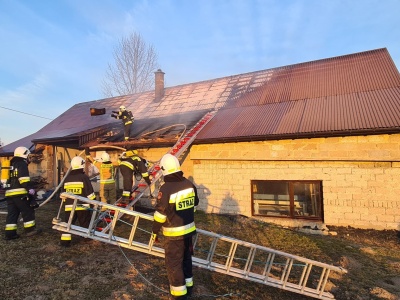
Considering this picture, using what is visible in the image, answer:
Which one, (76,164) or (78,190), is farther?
(76,164)

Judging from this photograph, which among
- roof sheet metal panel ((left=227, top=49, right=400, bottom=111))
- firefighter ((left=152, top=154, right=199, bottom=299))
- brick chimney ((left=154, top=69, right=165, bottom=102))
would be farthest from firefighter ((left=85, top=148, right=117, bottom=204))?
brick chimney ((left=154, top=69, right=165, bottom=102))

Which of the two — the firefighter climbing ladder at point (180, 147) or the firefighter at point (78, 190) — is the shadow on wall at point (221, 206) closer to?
the firefighter climbing ladder at point (180, 147)

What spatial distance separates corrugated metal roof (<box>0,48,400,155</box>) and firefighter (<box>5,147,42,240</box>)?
4229 millimetres

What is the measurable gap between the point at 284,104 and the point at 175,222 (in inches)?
280

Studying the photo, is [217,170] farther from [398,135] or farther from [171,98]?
[171,98]

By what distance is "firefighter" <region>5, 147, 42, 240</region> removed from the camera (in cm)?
586

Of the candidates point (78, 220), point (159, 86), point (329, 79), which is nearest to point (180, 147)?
point (78, 220)

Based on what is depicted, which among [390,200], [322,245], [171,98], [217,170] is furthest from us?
[171,98]

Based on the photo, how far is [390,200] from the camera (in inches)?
263

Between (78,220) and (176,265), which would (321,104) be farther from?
(78,220)

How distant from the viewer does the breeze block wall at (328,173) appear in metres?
6.71

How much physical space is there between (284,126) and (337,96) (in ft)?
8.18

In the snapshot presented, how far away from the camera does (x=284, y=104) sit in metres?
9.41

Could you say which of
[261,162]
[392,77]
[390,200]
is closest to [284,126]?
[261,162]
